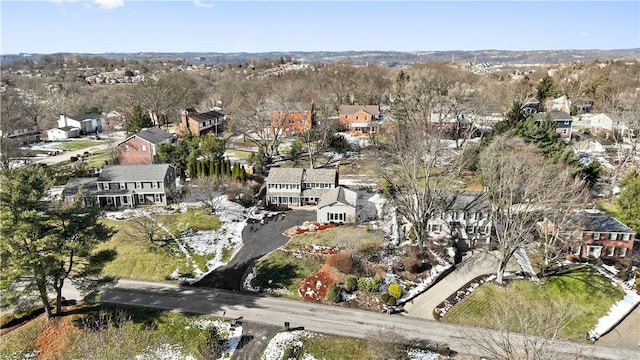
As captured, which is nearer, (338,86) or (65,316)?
(65,316)

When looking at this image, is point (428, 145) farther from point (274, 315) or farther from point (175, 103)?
point (175, 103)

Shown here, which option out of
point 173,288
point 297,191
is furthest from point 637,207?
point 173,288

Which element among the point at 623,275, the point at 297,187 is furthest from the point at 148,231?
the point at 623,275

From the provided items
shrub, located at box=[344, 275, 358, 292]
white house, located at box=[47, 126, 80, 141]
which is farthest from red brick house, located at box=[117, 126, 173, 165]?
shrub, located at box=[344, 275, 358, 292]

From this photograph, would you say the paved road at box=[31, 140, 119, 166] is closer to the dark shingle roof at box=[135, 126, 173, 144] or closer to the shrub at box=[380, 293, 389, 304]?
the dark shingle roof at box=[135, 126, 173, 144]

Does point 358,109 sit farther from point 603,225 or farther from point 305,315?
point 305,315

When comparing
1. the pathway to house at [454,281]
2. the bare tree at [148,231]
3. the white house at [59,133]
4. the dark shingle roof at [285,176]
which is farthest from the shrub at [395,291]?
the white house at [59,133]
